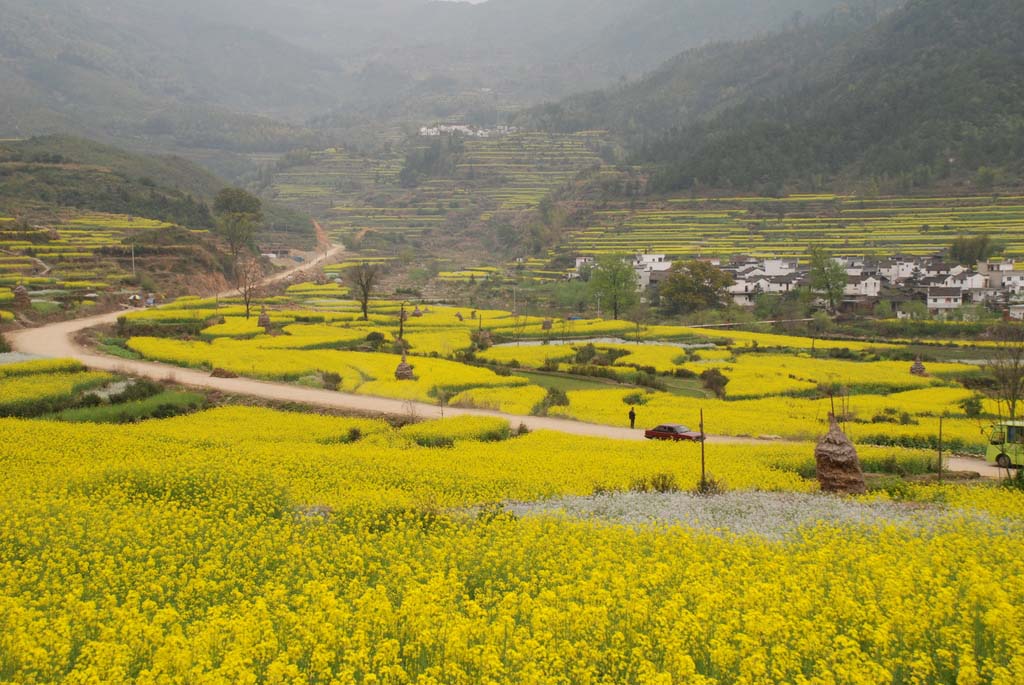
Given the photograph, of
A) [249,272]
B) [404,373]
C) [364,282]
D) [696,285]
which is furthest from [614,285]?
[404,373]

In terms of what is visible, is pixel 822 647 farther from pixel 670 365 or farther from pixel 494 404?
pixel 670 365

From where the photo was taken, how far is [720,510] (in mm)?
15469

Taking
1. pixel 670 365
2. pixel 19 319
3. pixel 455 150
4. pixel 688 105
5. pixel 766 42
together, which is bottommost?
pixel 670 365

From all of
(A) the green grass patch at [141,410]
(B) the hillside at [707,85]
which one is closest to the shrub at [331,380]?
(A) the green grass patch at [141,410]

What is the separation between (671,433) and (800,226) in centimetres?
7727

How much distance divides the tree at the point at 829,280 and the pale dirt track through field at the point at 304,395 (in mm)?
44498

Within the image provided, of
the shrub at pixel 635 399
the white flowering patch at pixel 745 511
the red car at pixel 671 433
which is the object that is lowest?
the shrub at pixel 635 399

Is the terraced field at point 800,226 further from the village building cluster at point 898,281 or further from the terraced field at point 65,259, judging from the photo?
the terraced field at point 65,259

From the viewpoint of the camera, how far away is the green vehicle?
20.8 metres

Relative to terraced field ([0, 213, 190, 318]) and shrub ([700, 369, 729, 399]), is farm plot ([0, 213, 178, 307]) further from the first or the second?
shrub ([700, 369, 729, 399])

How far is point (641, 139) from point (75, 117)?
12994 centimetres

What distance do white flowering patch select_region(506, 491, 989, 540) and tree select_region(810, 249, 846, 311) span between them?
172 feet

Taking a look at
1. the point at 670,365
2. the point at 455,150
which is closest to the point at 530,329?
the point at 670,365

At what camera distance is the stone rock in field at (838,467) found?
→ 1778 centimetres
